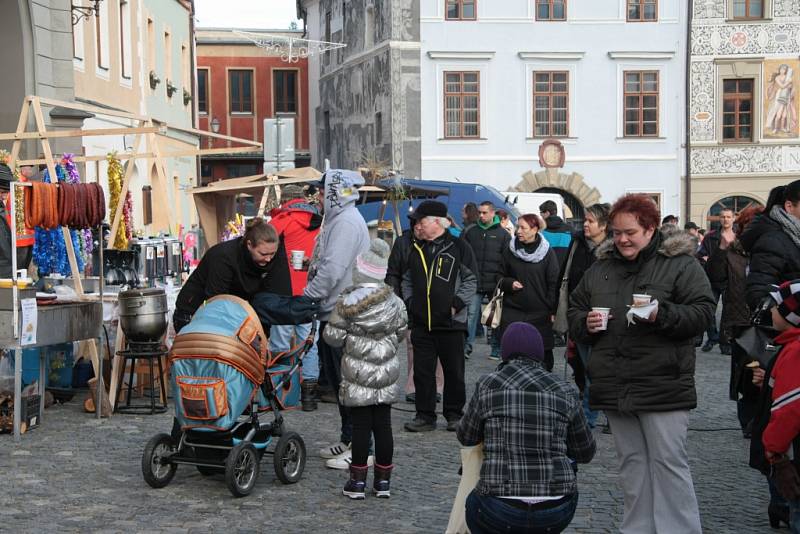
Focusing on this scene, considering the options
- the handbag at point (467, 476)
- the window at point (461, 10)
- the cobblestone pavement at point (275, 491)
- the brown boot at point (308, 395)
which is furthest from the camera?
the window at point (461, 10)

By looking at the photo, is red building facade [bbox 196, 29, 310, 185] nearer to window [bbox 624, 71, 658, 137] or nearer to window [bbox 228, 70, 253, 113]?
window [bbox 228, 70, 253, 113]

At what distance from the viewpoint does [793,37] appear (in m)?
36.0

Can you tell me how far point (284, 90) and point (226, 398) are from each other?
1895 inches

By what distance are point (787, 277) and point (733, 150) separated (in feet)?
100

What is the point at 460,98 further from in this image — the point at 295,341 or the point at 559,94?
the point at 295,341

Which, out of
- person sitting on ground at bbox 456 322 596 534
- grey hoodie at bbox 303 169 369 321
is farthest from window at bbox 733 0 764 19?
person sitting on ground at bbox 456 322 596 534

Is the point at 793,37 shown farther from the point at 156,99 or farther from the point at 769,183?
the point at 156,99

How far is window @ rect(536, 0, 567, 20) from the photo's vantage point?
1405 inches

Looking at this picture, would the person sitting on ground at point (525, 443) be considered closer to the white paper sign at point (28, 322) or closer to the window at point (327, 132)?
the white paper sign at point (28, 322)

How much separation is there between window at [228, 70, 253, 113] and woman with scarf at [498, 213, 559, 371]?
44534 millimetres

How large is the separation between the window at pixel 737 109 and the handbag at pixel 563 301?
27.5 meters

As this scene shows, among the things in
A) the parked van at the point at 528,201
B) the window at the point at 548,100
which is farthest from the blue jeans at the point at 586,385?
the window at the point at 548,100

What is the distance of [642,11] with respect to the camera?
36000 millimetres

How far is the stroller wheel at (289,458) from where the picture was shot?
790 centimetres
